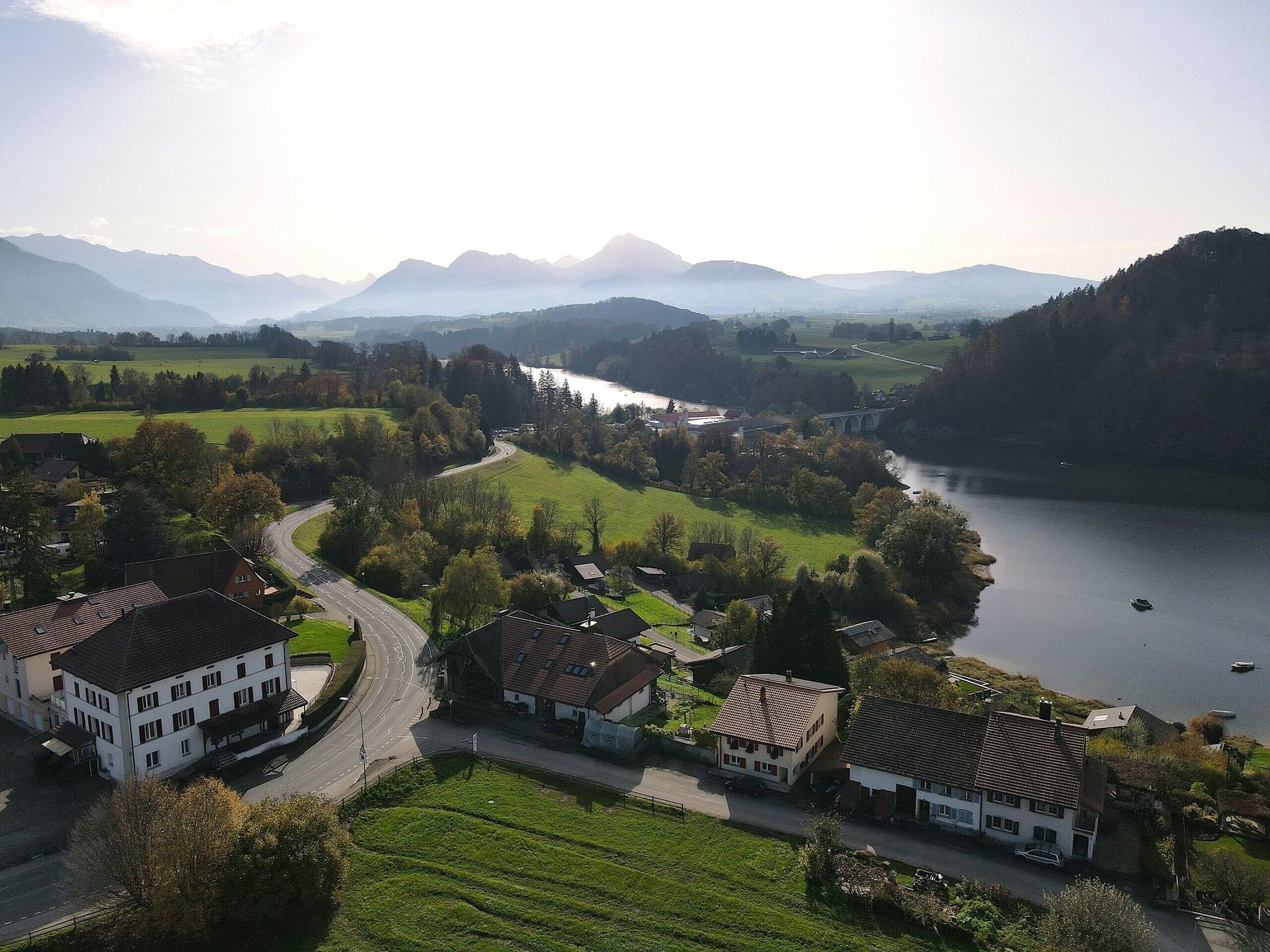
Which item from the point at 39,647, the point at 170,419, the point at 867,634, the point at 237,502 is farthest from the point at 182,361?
the point at 867,634

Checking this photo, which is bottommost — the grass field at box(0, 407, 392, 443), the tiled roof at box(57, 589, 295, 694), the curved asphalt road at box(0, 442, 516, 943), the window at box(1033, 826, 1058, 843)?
the curved asphalt road at box(0, 442, 516, 943)

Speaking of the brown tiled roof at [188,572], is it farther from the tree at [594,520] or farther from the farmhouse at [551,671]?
the tree at [594,520]

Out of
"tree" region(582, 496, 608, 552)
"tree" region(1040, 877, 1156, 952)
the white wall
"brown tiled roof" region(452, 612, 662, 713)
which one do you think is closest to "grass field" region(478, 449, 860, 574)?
A: "tree" region(582, 496, 608, 552)

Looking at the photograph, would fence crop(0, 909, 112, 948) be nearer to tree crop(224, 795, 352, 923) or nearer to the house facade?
tree crop(224, 795, 352, 923)

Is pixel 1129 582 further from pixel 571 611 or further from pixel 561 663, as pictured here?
pixel 561 663

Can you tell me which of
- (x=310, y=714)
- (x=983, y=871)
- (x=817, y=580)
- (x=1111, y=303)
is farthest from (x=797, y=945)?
(x=1111, y=303)

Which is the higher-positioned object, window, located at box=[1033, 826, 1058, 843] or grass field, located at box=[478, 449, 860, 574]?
window, located at box=[1033, 826, 1058, 843]
